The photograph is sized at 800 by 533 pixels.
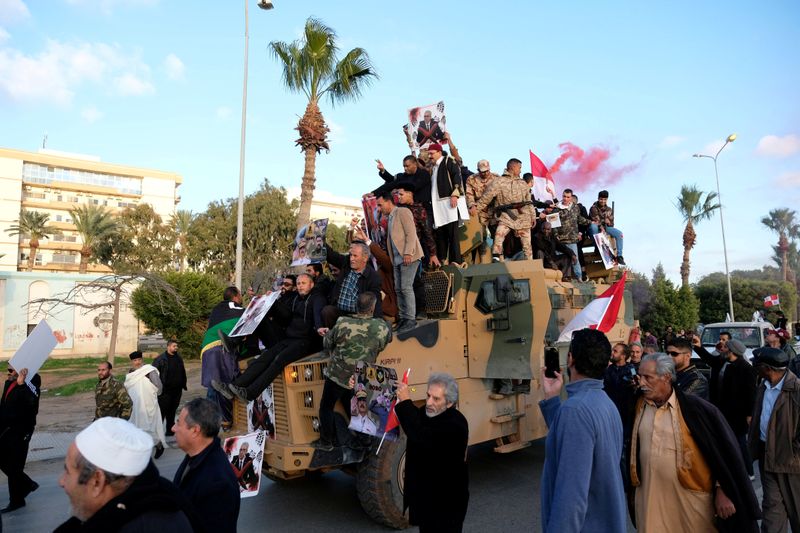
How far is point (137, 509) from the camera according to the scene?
1.92 metres

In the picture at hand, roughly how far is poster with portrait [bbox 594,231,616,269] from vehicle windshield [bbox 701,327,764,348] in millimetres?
6325

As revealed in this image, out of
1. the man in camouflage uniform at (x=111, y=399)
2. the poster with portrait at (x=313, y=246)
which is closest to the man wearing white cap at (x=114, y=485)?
the poster with portrait at (x=313, y=246)

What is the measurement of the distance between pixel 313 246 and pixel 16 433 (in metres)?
3.86

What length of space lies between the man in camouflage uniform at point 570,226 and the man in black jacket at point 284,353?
4.89 m

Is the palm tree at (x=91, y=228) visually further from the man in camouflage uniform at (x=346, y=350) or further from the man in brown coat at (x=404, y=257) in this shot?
the man in camouflage uniform at (x=346, y=350)

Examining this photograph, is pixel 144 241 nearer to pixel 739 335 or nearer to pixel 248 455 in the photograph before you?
pixel 739 335

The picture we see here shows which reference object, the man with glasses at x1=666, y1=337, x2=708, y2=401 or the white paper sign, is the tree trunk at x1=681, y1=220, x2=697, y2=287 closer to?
the man with glasses at x1=666, y1=337, x2=708, y2=401

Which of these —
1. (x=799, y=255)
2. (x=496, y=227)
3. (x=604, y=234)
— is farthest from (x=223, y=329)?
(x=799, y=255)

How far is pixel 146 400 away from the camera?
30.1 ft

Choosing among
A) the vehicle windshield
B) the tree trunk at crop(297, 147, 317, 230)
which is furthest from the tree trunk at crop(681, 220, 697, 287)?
A: the tree trunk at crop(297, 147, 317, 230)

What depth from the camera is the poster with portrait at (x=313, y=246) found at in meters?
6.69

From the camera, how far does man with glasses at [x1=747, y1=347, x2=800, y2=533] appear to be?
4.51 metres

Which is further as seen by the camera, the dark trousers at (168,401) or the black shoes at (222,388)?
the dark trousers at (168,401)

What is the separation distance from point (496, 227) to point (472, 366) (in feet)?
9.25
